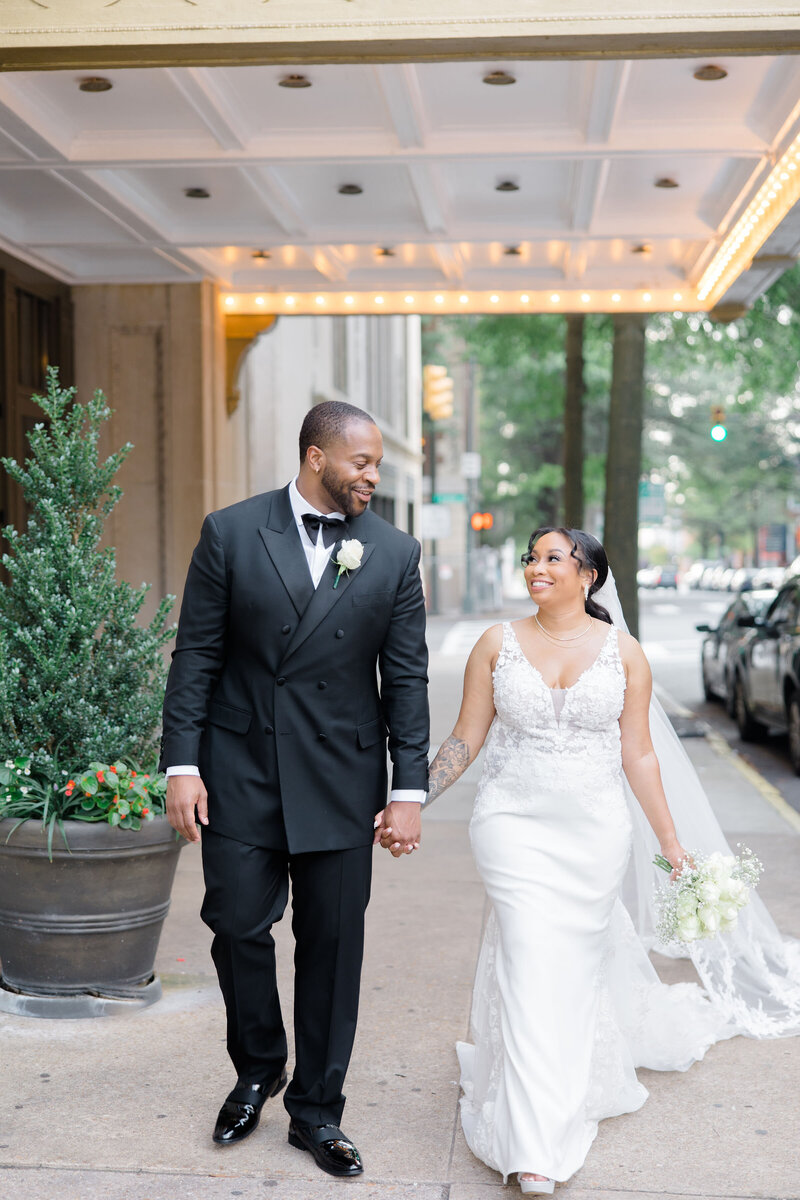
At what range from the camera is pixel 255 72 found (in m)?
7.42

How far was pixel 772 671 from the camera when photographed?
1231cm

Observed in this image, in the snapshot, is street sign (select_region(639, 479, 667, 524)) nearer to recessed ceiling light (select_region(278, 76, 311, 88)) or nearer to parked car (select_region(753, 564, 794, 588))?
parked car (select_region(753, 564, 794, 588))

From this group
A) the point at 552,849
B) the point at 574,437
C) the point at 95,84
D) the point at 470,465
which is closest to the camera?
the point at 552,849

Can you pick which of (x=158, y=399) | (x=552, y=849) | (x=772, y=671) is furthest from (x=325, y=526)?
(x=772, y=671)

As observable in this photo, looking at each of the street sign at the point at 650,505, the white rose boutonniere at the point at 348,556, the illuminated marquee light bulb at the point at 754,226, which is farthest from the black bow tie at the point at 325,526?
the street sign at the point at 650,505

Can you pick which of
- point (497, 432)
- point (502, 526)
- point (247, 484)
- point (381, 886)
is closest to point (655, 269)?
point (247, 484)

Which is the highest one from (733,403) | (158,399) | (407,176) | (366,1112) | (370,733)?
(733,403)

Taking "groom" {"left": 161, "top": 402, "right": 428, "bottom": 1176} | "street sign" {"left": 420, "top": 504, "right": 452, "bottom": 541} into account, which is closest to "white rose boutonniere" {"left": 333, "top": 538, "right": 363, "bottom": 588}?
"groom" {"left": 161, "top": 402, "right": 428, "bottom": 1176}

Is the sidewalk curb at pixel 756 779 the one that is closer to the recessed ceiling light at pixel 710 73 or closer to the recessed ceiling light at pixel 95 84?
the recessed ceiling light at pixel 710 73

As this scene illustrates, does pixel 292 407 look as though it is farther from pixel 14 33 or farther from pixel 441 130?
pixel 14 33

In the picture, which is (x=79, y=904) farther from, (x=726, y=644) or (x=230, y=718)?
(x=726, y=644)

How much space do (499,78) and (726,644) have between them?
Result: 9.71 meters

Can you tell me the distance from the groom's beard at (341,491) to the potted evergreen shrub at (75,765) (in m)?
1.78

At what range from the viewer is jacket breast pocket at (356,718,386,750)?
12.9ft
